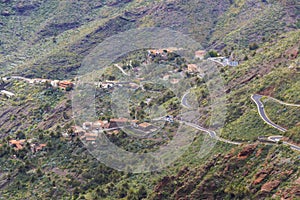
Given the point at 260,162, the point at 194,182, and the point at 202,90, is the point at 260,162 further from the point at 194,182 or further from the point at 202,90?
the point at 202,90

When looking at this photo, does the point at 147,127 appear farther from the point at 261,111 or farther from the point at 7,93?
the point at 7,93

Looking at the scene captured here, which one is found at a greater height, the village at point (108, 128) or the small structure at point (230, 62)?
the village at point (108, 128)

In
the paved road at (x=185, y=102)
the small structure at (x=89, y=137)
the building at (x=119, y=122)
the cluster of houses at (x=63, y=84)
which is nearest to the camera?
the small structure at (x=89, y=137)

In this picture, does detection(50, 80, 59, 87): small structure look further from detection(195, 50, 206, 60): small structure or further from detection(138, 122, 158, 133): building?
detection(138, 122, 158, 133): building

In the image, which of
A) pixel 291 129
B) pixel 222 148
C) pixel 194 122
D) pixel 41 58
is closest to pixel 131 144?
pixel 194 122

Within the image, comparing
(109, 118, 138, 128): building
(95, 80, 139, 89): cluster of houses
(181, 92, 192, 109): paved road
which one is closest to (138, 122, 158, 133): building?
(109, 118, 138, 128): building

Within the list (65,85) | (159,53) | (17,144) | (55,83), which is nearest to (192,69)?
(159,53)

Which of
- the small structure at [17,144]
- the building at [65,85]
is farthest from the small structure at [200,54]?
the small structure at [17,144]

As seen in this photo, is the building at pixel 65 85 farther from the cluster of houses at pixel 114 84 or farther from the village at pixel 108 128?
the village at pixel 108 128
